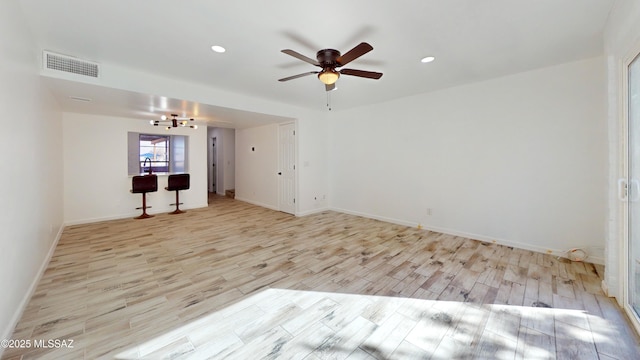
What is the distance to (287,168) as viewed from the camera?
6.05 m

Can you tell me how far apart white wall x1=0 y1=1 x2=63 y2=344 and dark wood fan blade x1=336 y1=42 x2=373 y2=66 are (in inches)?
102

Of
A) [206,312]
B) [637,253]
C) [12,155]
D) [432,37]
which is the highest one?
[432,37]

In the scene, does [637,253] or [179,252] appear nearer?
[637,253]

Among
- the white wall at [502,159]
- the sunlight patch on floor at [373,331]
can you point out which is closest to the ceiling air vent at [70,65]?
the sunlight patch on floor at [373,331]

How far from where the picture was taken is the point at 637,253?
201cm

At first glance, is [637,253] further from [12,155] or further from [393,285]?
[12,155]

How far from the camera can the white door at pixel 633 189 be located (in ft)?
6.51

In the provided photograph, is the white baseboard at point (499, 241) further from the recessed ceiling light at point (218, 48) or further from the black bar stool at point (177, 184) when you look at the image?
the black bar stool at point (177, 184)

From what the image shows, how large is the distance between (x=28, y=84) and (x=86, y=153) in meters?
3.38

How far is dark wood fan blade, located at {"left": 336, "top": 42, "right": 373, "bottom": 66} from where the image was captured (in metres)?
2.14

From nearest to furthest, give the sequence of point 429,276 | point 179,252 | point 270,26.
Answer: point 270,26
point 429,276
point 179,252

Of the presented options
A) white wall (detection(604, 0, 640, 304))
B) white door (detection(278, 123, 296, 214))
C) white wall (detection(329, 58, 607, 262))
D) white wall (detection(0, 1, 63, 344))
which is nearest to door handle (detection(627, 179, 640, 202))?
white wall (detection(604, 0, 640, 304))

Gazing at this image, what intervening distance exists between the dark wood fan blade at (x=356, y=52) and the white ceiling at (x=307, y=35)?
24 cm

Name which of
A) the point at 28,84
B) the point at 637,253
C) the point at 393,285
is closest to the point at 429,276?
the point at 393,285
